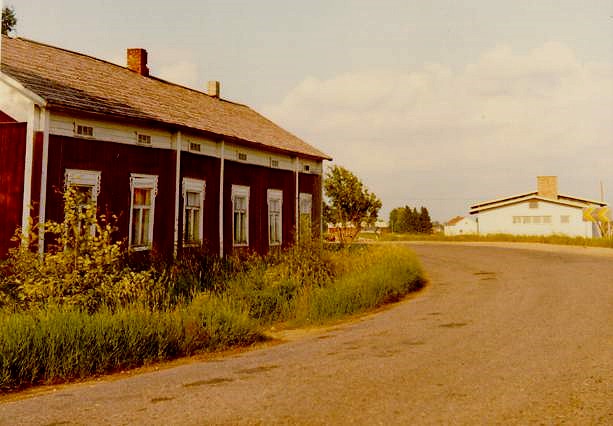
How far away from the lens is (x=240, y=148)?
17719mm

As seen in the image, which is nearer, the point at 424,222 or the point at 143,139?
the point at 143,139

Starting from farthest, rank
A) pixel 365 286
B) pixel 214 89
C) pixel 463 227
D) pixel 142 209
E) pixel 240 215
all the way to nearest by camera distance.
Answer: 1. pixel 463 227
2. pixel 214 89
3. pixel 240 215
4. pixel 142 209
5. pixel 365 286

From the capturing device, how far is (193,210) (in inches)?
615

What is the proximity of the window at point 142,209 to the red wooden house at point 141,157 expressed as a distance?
0.03m

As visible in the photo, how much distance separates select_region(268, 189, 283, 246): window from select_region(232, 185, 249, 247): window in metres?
1.46

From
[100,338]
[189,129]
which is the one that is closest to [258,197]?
[189,129]

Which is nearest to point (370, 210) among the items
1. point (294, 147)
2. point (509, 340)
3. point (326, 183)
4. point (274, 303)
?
point (326, 183)

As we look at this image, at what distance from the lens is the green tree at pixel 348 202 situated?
2400 centimetres

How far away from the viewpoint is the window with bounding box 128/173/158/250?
1352cm

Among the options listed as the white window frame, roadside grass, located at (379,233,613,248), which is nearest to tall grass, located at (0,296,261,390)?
the white window frame

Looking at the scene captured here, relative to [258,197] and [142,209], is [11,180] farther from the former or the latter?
[258,197]

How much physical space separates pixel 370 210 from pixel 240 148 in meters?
8.95

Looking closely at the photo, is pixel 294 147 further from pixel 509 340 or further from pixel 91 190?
pixel 509 340

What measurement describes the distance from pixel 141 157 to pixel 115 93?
86.0 inches
